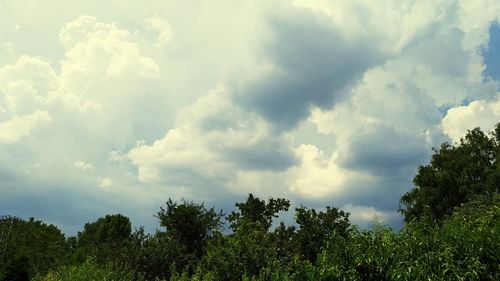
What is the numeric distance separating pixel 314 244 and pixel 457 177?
1076 inches

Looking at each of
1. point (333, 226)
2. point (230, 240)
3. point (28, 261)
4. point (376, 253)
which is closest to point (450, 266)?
point (376, 253)

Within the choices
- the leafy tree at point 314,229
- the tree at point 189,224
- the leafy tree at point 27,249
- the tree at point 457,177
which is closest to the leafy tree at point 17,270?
the leafy tree at point 27,249

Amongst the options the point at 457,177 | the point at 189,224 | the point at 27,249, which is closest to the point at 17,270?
the point at 27,249

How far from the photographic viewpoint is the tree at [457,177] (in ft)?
183

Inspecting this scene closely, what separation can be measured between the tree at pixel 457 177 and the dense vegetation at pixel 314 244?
0.11 m

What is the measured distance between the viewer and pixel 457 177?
5628 centimetres

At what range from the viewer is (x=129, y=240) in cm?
4128

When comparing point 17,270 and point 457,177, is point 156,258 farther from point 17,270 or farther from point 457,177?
point 457,177

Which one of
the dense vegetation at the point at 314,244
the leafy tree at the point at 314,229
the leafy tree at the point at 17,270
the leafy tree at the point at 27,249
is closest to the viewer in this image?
the dense vegetation at the point at 314,244

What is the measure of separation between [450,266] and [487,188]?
3851cm

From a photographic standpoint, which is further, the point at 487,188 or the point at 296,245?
the point at 487,188

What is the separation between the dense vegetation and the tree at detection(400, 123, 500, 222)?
11 cm

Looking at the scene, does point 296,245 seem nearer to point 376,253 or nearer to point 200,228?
point 200,228

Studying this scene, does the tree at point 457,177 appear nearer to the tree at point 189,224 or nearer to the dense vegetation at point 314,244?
the dense vegetation at point 314,244
